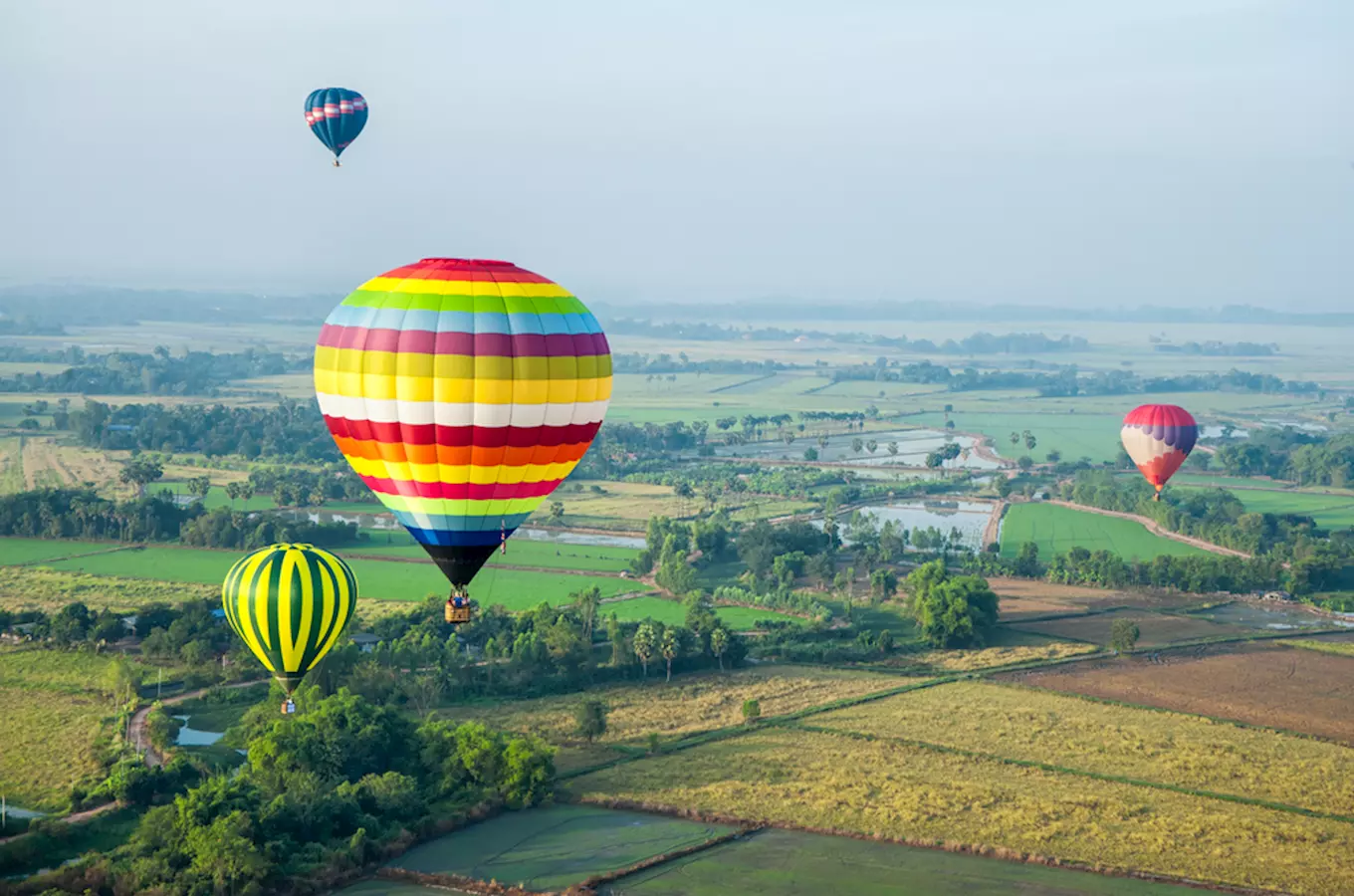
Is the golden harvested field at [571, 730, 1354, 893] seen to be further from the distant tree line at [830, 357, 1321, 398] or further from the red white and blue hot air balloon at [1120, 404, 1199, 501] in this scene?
the distant tree line at [830, 357, 1321, 398]

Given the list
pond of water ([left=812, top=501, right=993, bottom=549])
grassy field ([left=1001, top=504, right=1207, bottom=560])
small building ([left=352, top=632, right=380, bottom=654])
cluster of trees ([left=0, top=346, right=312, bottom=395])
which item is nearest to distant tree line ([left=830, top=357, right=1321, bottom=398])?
cluster of trees ([left=0, top=346, right=312, bottom=395])

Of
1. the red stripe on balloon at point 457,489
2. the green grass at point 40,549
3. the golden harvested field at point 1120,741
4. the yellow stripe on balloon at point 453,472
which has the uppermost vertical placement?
the yellow stripe on balloon at point 453,472

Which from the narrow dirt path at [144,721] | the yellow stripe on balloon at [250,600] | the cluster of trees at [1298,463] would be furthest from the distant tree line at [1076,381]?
the yellow stripe on balloon at [250,600]

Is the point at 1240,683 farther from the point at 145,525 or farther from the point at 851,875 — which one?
the point at 145,525

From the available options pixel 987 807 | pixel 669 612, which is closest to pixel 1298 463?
pixel 669 612

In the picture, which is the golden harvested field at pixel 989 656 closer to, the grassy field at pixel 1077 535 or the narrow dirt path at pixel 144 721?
the grassy field at pixel 1077 535
